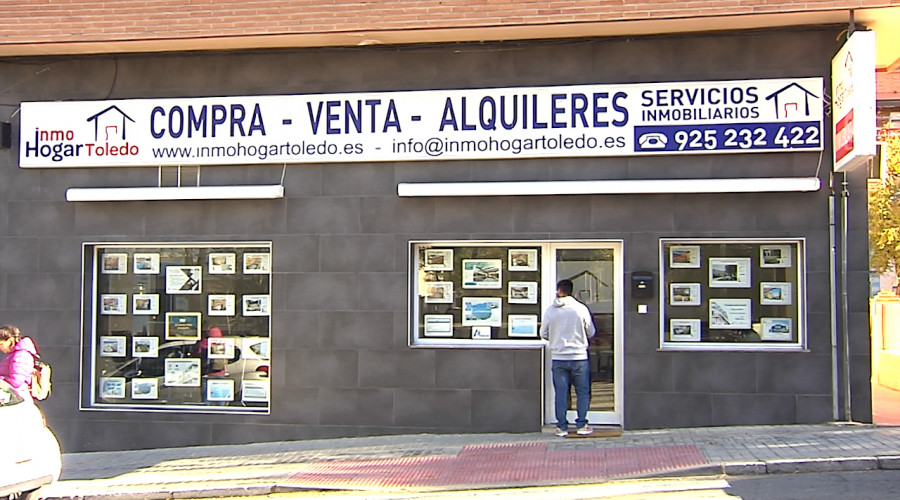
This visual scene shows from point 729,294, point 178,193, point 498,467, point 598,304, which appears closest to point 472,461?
point 498,467

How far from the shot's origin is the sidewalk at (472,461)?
8070 millimetres

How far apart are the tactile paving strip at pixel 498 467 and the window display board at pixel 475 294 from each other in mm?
1610

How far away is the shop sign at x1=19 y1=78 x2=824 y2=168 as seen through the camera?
32.6ft

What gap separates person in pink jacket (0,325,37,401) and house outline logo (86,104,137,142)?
117 inches

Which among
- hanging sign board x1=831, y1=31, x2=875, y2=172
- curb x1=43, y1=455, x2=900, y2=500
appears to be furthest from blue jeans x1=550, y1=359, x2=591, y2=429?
hanging sign board x1=831, y1=31, x2=875, y2=172

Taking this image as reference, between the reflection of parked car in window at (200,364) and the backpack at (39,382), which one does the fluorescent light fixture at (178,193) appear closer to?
the reflection of parked car in window at (200,364)

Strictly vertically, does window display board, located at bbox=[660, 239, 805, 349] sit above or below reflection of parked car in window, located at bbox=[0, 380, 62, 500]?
above

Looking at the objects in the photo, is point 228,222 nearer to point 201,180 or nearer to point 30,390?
point 201,180

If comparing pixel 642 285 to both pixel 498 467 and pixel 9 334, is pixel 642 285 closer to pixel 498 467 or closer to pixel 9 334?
pixel 498 467


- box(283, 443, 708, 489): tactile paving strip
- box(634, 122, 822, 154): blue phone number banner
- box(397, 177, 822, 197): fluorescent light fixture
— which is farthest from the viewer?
box(634, 122, 822, 154): blue phone number banner

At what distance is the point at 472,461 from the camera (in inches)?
352

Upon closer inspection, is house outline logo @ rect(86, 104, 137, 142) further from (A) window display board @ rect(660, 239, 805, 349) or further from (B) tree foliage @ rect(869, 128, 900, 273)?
(B) tree foliage @ rect(869, 128, 900, 273)

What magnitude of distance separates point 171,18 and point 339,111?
2.16 metres

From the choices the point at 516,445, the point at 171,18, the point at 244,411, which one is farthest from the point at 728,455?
the point at 171,18
